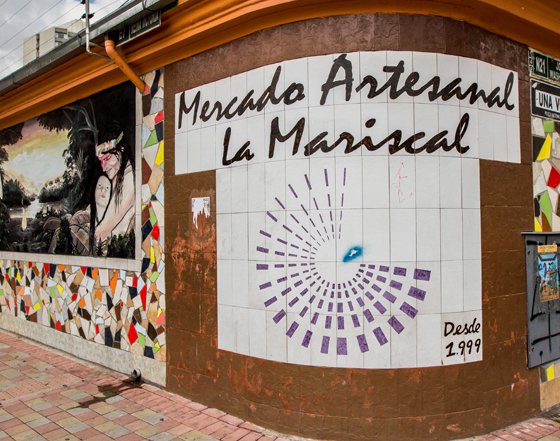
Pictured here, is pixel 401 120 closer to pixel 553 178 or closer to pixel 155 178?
pixel 553 178

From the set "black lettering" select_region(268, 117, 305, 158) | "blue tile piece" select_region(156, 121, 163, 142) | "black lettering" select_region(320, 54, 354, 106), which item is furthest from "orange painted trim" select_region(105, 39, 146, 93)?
"black lettering" select_region(320, 54, 354, 106)

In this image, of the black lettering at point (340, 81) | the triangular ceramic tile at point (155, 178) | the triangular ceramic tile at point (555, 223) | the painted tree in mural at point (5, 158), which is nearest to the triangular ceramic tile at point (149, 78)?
the triangular ceramic tile at point (155, 178)

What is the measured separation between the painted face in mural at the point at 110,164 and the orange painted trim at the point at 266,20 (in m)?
1.08

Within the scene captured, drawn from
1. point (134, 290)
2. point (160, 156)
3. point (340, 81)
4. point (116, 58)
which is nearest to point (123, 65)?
point (116, 58)

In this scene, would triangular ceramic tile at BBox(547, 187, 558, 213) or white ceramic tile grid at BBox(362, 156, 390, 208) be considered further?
triangular ceramic tile at BBox(547, 187, 558, 213)

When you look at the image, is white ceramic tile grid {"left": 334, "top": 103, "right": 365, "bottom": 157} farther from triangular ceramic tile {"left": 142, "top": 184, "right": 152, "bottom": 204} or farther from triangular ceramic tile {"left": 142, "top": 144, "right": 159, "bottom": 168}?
triangular ceramic tile {"left": 142, "top": 184, "right": 152, "bottom": 204}

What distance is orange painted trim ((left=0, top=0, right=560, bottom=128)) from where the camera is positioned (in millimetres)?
4172

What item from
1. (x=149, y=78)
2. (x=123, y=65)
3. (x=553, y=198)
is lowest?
(x=553, y=198)

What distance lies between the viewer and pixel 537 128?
200 inches

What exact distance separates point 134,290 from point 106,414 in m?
1.68

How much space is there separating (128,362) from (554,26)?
686 centimetres

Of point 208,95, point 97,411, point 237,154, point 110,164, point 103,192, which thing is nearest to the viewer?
point 237,154

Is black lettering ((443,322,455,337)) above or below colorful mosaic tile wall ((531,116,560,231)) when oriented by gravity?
below

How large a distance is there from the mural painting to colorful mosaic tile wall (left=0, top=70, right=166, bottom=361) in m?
0.34
